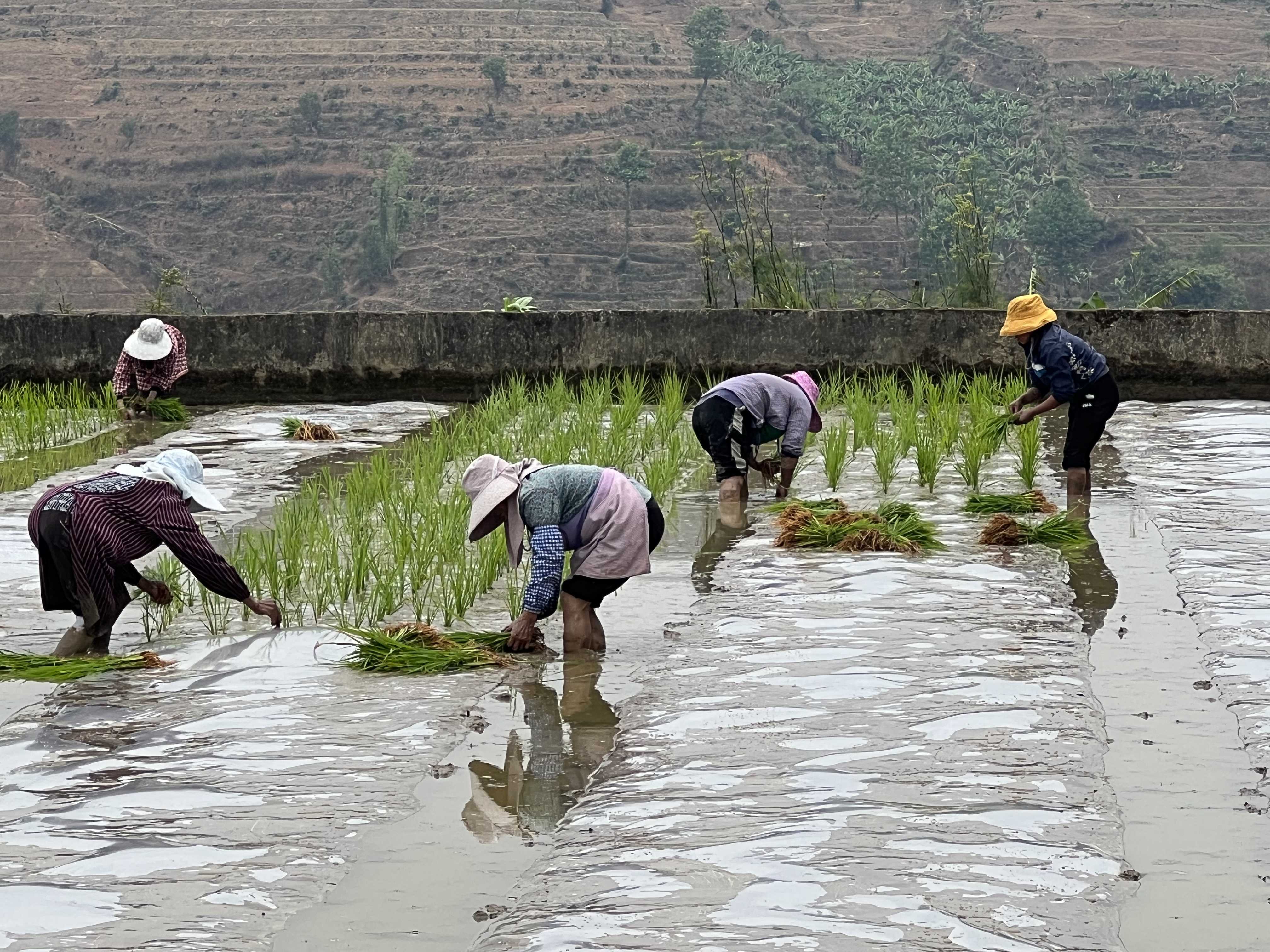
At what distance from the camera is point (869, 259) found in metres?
85.4

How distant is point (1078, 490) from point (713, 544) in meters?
1.90

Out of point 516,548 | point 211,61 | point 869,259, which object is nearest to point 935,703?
point 516,548

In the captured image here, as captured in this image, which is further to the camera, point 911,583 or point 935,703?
point 911,583

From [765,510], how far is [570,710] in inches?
132

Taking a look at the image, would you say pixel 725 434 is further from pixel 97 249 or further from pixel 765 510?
pixel 97 249

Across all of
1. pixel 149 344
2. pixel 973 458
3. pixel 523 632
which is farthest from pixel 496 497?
pixel 149 344

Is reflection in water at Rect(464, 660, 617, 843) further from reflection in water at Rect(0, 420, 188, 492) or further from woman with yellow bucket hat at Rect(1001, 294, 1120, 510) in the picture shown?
reflection in water at Rect(0, 420, 188, 492)

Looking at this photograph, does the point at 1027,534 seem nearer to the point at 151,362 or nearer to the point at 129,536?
the point at 129,536

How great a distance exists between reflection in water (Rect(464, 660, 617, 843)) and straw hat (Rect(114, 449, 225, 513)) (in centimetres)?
127

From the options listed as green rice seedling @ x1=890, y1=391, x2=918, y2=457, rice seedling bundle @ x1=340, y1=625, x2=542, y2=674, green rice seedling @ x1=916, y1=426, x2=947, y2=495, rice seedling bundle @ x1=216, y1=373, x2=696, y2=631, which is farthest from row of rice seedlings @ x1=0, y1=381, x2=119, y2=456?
rice seedling bundle @ x1=340, y1=625, x2=542, y2=674

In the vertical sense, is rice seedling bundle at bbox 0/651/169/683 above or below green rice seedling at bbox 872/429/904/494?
above

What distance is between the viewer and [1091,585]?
604cm

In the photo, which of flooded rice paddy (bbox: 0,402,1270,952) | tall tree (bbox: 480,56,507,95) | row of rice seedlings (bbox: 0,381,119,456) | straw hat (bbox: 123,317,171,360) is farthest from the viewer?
tall tree (bbox: 480,56,507,95)

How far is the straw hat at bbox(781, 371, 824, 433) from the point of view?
7809 millimetres
